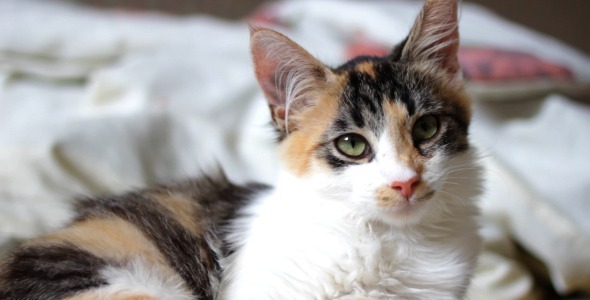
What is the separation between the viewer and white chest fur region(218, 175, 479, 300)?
908 millimetres

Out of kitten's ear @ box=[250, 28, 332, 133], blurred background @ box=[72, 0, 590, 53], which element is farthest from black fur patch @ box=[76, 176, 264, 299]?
blurred background @ box=[72, 0, 590, 53]

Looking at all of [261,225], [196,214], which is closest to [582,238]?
[261,225]

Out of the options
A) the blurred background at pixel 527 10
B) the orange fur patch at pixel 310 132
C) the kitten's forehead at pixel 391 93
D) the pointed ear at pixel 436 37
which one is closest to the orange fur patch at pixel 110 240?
the orange fur patch at pixel 310 132

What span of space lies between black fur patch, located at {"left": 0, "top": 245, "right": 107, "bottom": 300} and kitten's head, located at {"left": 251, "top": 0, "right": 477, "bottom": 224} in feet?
1.25

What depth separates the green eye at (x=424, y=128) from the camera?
3.03 ft

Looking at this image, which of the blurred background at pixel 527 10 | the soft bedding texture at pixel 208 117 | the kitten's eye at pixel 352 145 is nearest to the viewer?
the kitten's eye at pixel 352 145

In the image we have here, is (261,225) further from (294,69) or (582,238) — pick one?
(582,238)

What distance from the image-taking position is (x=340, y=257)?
922 mm

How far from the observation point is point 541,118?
1.77 metres

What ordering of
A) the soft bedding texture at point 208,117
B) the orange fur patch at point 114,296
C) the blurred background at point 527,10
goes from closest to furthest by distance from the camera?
the orange fur patch at point 114,296 < the soft bedding texture at point 208,117 < the blurred background at point 527,10

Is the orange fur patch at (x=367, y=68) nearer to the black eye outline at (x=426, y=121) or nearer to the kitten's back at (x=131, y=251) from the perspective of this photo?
the black eye outline at (x=426, y=121)

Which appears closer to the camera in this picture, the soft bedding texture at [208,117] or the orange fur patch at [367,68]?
the orange fur patch at [367,68]

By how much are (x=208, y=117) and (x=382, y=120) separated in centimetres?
101

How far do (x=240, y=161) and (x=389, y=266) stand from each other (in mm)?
883
